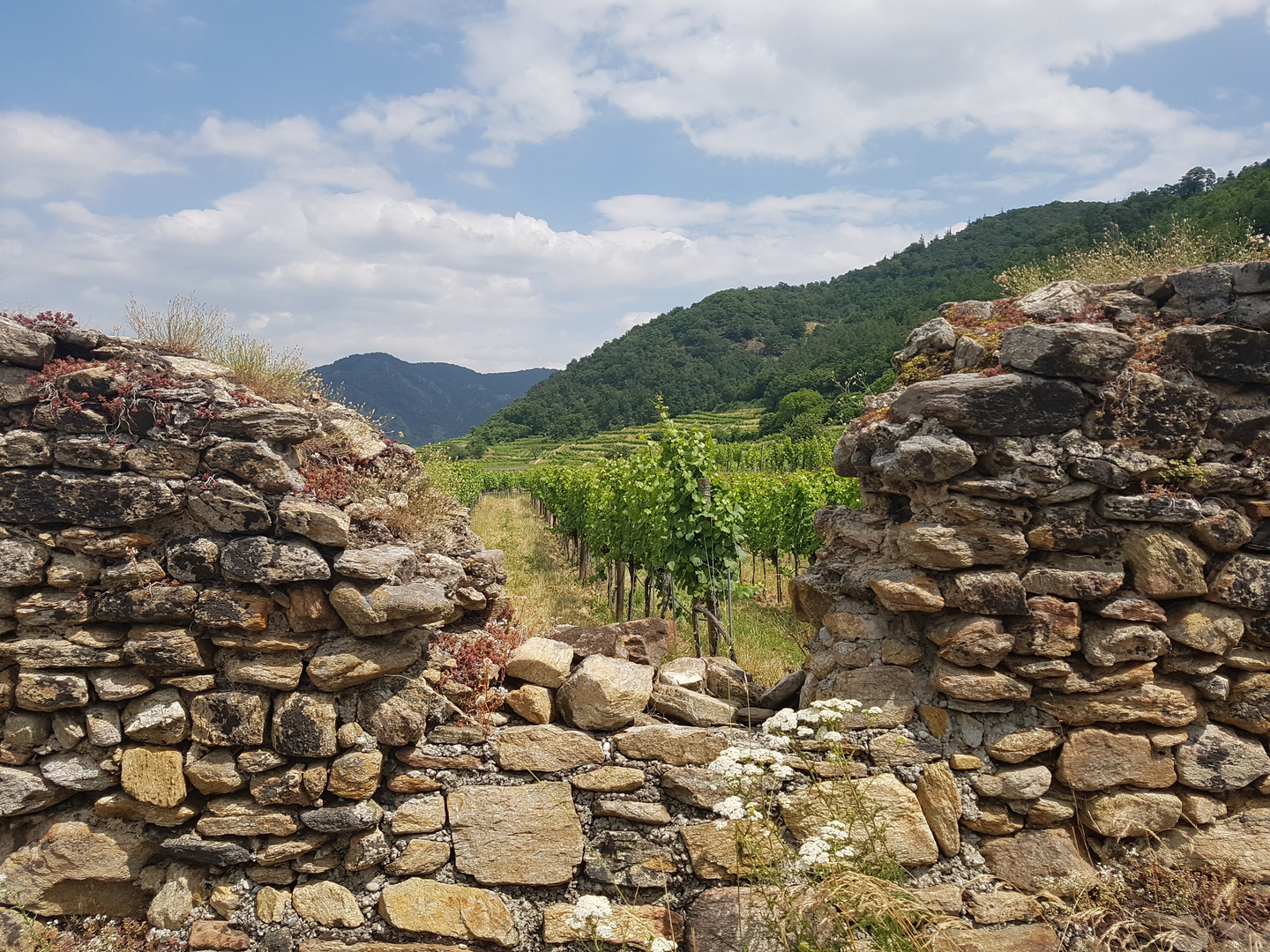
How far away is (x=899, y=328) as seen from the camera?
59219mm

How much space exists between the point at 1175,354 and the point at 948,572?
182 cm

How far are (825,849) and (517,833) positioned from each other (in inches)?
68.0

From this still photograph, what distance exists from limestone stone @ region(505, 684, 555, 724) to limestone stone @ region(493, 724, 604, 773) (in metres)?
0.13

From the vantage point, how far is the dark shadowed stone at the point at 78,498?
12.1 ft

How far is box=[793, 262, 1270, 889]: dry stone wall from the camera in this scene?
368 centimetres

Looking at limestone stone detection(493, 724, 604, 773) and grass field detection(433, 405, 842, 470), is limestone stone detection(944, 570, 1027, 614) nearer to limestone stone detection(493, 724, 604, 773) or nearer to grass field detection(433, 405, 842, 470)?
limestone stone detection(493, 724, 604, 773)

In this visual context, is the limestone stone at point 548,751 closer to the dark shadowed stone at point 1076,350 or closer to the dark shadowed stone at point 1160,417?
the dark shadowed stone at point 1076,350

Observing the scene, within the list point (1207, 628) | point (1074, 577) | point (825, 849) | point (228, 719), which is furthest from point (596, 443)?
point (825, 849)

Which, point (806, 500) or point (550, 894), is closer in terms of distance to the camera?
point (550, 894)

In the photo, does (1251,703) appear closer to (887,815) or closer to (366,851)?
(887,815)

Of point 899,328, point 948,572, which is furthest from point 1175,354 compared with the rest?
point 899,328

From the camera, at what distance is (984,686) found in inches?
145

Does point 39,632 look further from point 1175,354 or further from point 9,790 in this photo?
point 1175,354

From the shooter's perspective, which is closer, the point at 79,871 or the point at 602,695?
the point at 79,871
